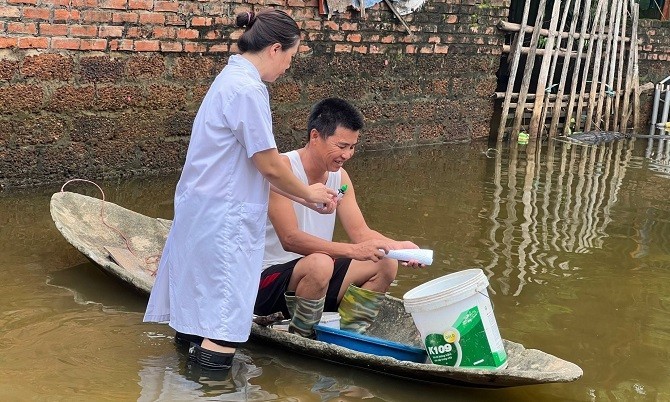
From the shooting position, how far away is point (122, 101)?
7.76 m

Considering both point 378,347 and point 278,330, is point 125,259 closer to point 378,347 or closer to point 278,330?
point 278,330

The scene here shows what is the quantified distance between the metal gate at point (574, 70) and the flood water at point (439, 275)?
1.91m

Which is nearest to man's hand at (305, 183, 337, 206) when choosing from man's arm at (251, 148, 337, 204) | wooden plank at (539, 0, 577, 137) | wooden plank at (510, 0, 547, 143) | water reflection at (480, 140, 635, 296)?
man's arm at (251, 148, 337, 204)

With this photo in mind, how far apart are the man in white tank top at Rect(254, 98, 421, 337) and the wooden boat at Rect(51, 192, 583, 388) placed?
0.51ft

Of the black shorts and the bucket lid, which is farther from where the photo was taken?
the black shorts

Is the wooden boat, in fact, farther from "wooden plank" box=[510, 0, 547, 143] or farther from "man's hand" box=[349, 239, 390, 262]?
"wooden plank" box=[510, 0, 547, 143]

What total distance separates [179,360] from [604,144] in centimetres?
904

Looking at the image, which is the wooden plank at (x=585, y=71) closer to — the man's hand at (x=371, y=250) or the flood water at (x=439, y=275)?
the flood water at (x=439, y=275)

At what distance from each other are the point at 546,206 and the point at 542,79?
3.82 metres

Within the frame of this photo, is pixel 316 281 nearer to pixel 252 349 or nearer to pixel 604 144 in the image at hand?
pixel 252 349

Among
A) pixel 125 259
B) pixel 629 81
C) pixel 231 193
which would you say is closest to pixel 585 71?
pixel 629 81

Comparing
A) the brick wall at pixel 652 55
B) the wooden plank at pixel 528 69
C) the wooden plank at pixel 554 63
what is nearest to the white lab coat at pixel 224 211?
the wooden plank at pixel 528 69

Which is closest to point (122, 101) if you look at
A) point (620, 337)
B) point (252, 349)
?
point (252, 349)

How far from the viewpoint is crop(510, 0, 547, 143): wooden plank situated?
11.4 meters
